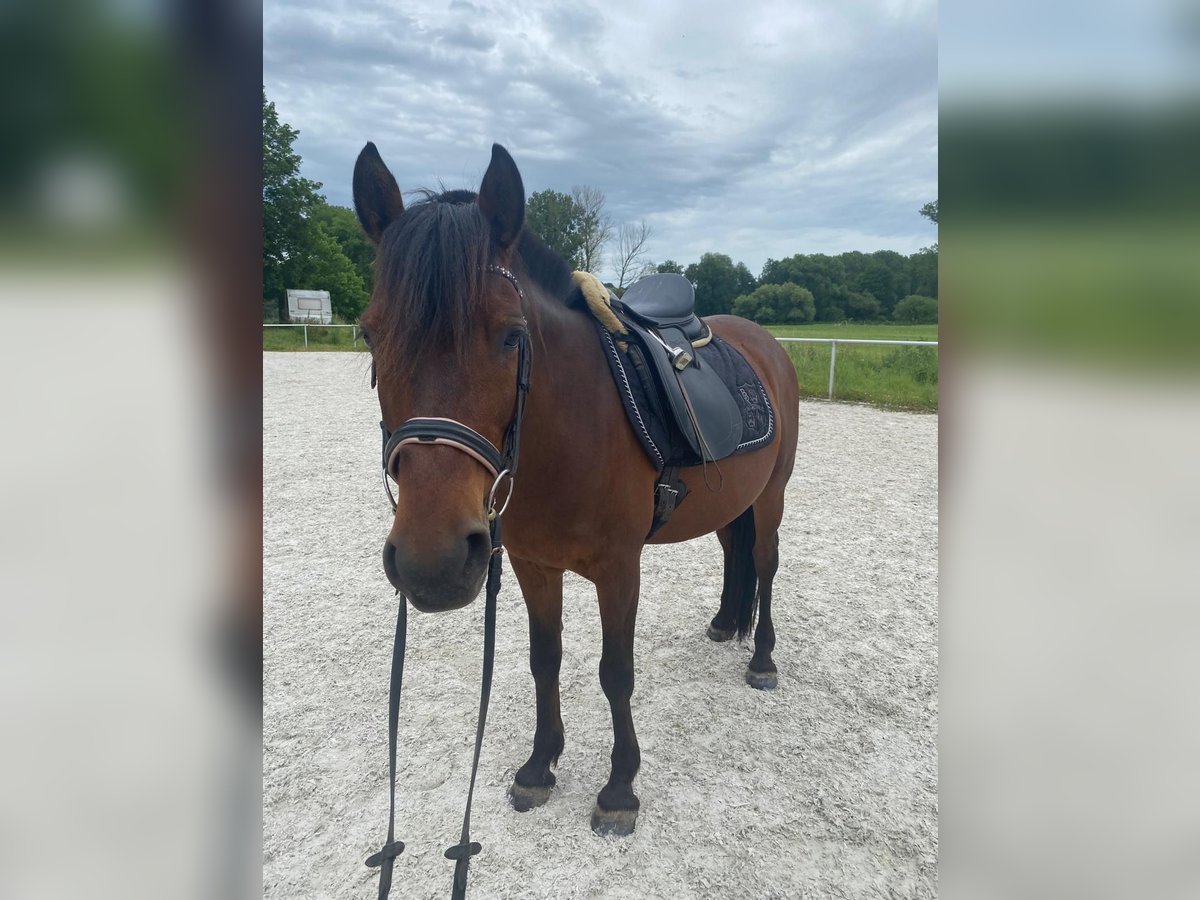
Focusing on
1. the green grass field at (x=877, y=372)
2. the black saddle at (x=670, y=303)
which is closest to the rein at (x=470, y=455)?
the black saddle at (x=670, y=303)

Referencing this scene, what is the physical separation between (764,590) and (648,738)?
3.29 ft

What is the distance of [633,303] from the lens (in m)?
3.10

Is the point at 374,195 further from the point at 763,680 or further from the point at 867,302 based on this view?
the point at 867,302

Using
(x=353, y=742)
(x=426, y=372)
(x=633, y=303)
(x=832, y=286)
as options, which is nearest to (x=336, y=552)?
(x=353, y=742)

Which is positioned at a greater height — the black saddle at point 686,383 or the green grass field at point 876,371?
the green grass field at point 876,371

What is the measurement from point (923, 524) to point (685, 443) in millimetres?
4221

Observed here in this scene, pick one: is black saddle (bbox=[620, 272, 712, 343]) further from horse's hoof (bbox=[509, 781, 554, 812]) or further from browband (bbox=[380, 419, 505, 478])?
horse's hoof (bbox=[509, 781, 554, 812])

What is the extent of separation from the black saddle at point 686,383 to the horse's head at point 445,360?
0.84 metres

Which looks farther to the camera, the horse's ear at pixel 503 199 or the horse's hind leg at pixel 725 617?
the horse's hind leg at pixel 725 617

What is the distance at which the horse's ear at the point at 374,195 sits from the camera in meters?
1.60

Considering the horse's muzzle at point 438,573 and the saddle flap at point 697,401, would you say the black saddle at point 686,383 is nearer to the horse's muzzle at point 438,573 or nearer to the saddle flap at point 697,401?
the saddle flap at point 697,401
